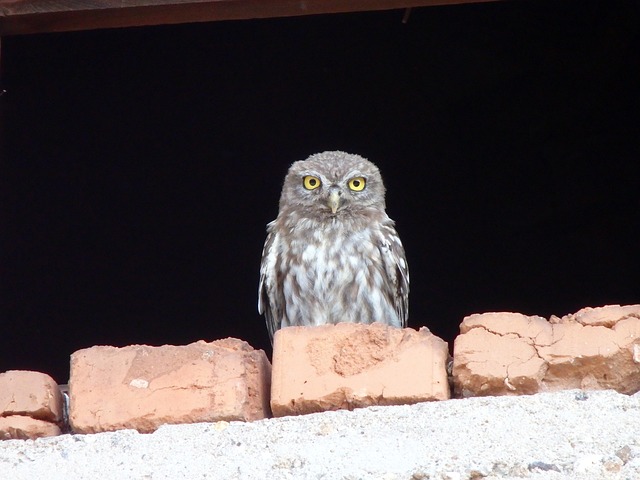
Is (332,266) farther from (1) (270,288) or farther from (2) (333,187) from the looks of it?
(2) (333,187)

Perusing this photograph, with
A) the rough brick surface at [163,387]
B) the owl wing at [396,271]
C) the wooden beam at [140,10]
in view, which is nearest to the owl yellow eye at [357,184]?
the owl wing at [396,271]

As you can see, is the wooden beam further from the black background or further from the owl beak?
the black background

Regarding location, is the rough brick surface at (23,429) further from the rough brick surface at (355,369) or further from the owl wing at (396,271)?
the owl wing at (396,271)

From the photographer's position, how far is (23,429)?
2742 millimetres

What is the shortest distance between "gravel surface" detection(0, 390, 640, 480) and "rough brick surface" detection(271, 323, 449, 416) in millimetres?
39

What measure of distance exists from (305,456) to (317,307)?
1662 millimetres

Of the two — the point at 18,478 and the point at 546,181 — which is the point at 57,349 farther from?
the point at 18,478

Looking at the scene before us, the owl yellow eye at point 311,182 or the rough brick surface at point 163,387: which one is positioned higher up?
the owl yellow eye at point 311,182

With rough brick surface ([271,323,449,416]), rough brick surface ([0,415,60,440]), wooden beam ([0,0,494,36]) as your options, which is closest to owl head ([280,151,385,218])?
wooden beam ([0,0,494,36])

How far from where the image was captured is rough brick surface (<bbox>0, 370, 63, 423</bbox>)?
277 cm

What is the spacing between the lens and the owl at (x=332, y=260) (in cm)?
411

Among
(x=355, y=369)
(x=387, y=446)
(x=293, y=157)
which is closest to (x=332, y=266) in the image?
(x=355, y=369)

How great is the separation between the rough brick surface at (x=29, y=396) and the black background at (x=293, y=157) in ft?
10.4

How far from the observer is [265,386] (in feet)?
9.14
